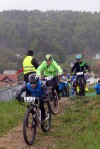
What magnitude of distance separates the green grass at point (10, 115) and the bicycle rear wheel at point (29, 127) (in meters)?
1.40

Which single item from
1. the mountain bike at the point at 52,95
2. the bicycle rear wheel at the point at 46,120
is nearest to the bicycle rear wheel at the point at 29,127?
the bicycle rear wheel at the point at 46,120

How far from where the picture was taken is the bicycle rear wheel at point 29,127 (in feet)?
21.0

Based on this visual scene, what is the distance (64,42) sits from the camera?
91375mm

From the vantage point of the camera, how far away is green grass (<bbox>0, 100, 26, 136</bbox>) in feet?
27.8

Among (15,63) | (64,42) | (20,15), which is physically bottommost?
(15,63)

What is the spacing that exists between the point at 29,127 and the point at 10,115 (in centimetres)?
271

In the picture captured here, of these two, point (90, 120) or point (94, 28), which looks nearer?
point (90, 120)

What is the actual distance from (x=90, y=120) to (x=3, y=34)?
9216 centimetres

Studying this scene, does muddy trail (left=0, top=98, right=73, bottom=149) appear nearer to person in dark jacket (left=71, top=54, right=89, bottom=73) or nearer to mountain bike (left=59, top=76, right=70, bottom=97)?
person in dark jacket (left=71, top=54, right=89, bottom=73)

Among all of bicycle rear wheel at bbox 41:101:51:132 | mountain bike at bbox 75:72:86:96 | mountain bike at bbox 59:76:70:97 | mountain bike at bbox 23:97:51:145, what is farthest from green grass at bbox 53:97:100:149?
mountain bike at bbox 59:76:70:97

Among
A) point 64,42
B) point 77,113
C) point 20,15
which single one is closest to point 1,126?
point 77,113

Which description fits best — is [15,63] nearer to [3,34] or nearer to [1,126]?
[3,34]

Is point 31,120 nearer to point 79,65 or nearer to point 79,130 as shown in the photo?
point 79,130

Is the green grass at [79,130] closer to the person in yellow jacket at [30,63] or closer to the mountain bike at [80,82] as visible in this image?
the person in yellow jacket at [30,63]
